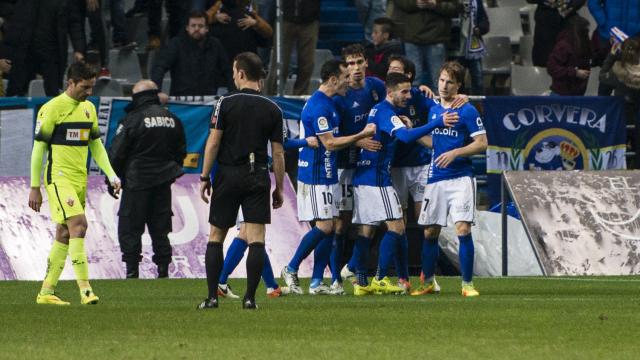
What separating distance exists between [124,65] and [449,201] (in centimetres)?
873

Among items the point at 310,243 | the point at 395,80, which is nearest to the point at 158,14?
the point at 310,243

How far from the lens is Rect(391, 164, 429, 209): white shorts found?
52.6 feet

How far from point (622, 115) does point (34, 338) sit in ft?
37.4

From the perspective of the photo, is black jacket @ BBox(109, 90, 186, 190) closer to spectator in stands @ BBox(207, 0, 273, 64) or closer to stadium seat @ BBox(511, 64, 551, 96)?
spectator in stands @ BBox(207, 0, 273, 64)

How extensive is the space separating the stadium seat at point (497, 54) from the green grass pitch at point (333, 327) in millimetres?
9355

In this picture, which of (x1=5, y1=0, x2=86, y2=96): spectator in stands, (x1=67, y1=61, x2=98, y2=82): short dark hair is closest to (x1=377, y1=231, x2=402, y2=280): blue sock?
(x1=67, y1=61, x2=98, y2=82): short dark hair

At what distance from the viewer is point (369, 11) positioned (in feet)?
73.0

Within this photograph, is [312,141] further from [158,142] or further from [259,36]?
[259,36]

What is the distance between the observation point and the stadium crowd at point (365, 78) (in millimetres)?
14516

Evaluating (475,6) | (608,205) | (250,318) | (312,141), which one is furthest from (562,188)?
(250,318)

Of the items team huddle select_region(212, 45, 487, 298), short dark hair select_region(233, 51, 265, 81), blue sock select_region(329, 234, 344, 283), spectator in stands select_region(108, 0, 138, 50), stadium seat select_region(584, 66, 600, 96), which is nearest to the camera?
short dark hair select_region(233, 51, 265, 81)

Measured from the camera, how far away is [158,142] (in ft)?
60.4

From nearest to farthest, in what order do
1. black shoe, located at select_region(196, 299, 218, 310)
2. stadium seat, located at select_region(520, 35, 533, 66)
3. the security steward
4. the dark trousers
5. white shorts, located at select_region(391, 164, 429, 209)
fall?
black shoe, located at select_region(196, 299, 218, 310), white shorts, located at select_region(391, 164, 429, 209), the dark trousers, the security steward, stadium seat, located at select_region(520, 35, 533, 66)

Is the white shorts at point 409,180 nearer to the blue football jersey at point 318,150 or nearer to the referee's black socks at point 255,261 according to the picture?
the blue football jersey at point 318,150
